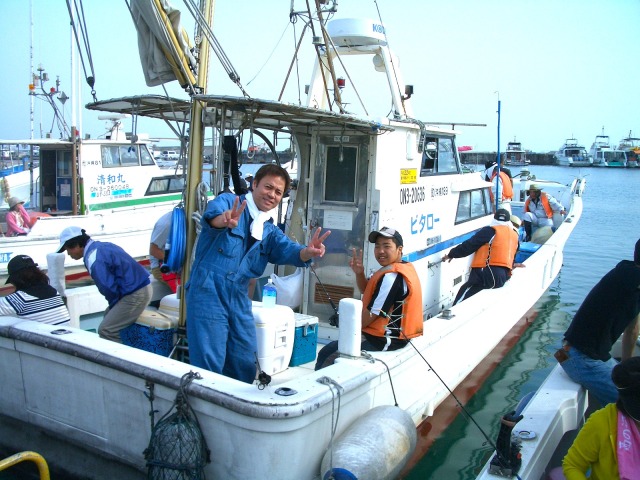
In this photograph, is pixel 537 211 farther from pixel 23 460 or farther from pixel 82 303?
pixel 23 460

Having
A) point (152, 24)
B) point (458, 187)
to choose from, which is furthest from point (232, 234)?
point (458, 187)

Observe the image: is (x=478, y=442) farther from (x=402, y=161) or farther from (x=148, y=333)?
(x=148, y=333)

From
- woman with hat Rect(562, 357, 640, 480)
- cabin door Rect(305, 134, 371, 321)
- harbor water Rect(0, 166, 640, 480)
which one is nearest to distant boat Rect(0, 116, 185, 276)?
cabin door Rect(305, 134, 371, 321)

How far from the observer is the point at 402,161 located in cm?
567

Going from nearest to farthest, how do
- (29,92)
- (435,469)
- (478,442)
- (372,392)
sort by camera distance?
(372,392)
(435,469)
(478,442)
(29,92)

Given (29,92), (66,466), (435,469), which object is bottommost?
(435,469)

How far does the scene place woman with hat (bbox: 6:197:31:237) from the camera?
10469 mm

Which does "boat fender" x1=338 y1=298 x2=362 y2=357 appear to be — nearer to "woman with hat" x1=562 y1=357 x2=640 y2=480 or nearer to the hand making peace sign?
the hand making peace sign

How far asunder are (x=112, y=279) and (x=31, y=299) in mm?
586

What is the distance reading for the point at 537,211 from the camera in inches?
475

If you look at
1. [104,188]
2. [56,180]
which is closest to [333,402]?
[104,188]

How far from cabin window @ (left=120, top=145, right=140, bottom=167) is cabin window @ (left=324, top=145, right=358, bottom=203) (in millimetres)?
8260

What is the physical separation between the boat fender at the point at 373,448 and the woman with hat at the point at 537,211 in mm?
9261

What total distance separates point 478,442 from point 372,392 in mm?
2145
